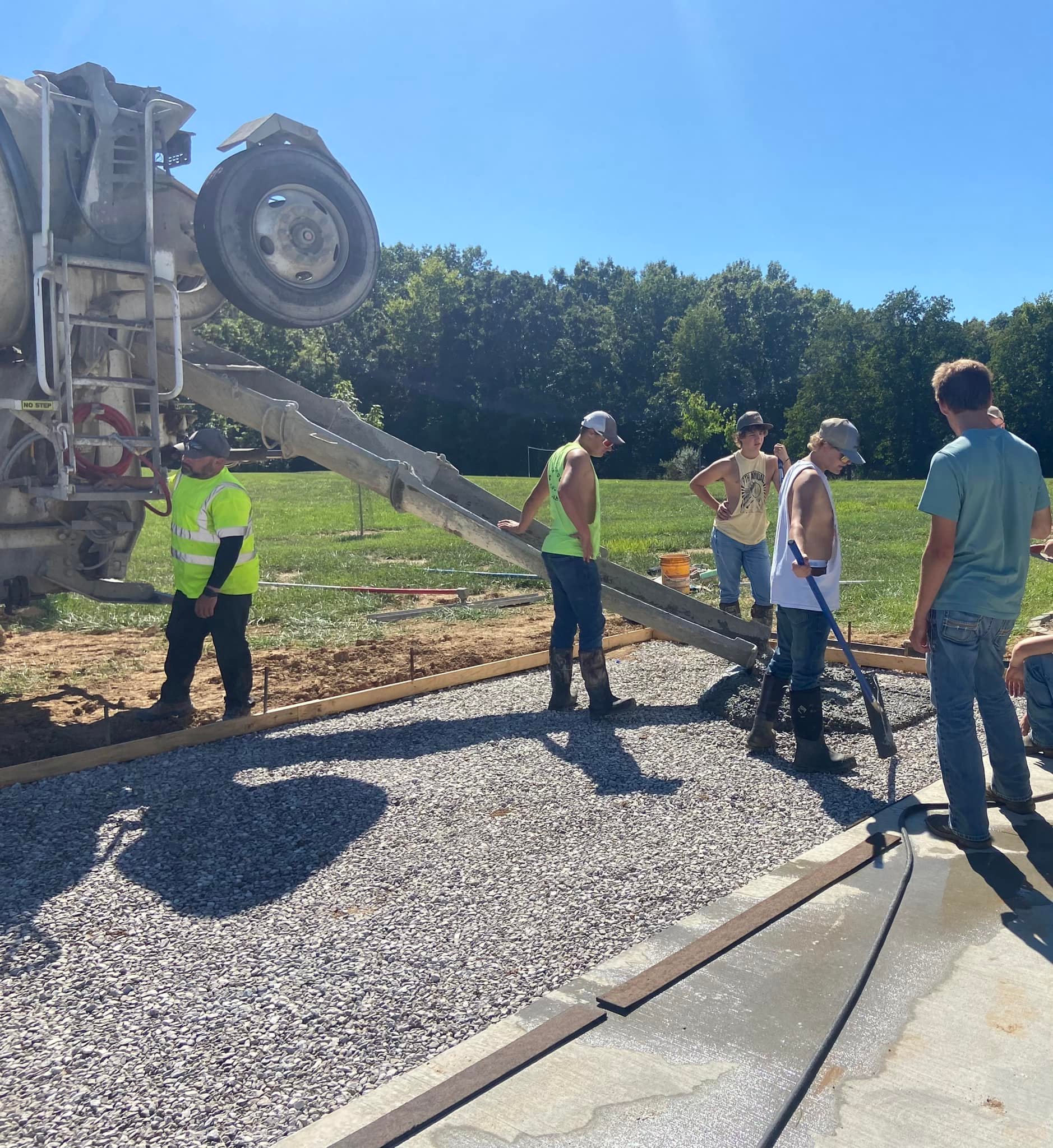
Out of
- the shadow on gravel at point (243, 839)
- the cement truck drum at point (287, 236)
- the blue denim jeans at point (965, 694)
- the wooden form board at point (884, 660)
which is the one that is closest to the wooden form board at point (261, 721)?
the shadow on gravel at point (243, 839)

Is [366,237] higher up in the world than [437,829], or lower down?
higher up

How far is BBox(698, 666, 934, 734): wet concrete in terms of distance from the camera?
20.3 feet

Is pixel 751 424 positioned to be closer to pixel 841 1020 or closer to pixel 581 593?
pixel 581 593

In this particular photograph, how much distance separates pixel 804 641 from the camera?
17.1 ft

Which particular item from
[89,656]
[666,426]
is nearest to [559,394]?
[666,426]

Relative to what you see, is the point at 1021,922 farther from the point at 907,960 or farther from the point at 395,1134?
the point at 395,1134

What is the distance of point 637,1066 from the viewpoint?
2.75m

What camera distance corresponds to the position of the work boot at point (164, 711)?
628cm

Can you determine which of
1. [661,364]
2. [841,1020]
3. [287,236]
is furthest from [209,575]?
[661,364]

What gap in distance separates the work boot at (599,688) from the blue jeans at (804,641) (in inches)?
49.8

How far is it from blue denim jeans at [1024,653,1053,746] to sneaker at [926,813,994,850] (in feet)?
4.16

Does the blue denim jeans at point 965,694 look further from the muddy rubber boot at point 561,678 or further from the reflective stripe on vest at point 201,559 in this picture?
the reflective stripe on vest at point 201,559

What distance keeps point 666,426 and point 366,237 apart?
52934mm

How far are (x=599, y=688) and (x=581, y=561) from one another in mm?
804
